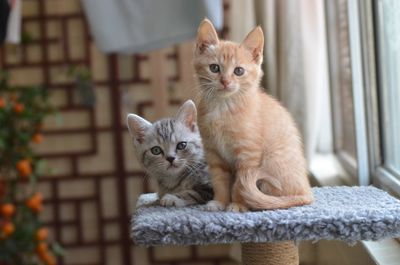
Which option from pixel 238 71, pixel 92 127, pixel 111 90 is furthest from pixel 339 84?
pixel 238 71

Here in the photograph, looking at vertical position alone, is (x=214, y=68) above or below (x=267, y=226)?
above

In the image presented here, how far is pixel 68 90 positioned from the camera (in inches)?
108

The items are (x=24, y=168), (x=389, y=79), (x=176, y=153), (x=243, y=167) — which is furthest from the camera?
(x=24, y=168)

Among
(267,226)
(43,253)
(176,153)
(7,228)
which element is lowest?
(43,253)

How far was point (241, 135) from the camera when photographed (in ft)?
3.69

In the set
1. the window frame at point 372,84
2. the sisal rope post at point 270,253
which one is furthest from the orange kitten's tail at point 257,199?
the window frame at point 372,84

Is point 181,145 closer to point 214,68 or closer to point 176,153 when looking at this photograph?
point 176,153

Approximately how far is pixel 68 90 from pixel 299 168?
182cm

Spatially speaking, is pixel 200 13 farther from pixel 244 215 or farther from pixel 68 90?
pixel 244 215

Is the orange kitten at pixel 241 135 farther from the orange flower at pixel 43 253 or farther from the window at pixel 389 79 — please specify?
the orange flower at pixel 43 253

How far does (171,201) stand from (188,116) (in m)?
0.21

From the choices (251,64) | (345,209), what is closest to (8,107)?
(251,64)

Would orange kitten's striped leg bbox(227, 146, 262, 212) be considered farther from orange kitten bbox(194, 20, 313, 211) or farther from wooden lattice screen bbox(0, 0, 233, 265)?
wooden lattice screen bbox(0, 0, 233, 265)

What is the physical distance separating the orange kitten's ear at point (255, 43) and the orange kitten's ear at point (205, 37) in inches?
2.4
